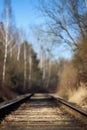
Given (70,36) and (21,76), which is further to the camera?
(21,76)

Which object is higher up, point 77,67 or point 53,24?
point 53,24

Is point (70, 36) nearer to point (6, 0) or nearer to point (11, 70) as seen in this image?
point (6, 0)

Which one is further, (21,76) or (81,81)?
(21,76)

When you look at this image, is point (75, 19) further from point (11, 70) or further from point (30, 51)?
point (30, 51)

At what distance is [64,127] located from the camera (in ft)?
32.1

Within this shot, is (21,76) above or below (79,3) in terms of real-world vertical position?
below

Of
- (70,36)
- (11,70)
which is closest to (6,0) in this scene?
(11,70)

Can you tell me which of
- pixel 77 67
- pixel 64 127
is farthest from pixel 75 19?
pixel 64 127

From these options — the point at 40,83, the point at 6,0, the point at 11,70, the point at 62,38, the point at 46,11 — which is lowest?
the point at 40,83

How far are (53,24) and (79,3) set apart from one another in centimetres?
296

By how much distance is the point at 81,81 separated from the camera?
94.4ft

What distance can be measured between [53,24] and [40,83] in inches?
2117

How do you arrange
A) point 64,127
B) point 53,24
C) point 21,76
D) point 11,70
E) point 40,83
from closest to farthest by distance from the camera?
point 64,127 < point 53,24 < point 11,70 < point 21,76 < point 40,83

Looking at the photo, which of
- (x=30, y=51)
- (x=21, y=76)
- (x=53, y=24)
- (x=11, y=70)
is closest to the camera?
(x=53, y=24)
